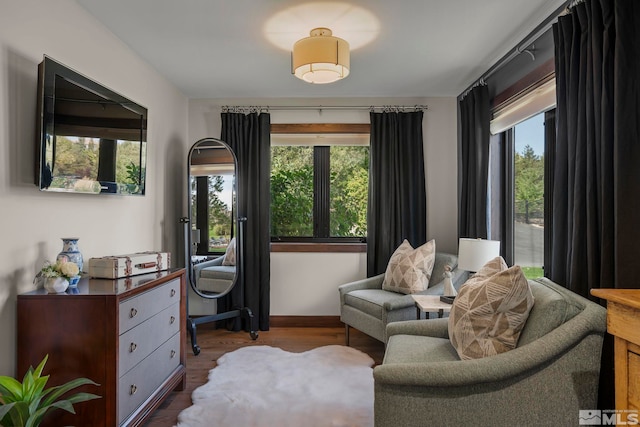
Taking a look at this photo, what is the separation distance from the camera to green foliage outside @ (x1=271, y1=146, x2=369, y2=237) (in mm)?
4230

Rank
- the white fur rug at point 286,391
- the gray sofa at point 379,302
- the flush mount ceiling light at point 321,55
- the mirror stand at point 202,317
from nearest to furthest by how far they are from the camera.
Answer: the white fur rug at point 286,391 → the flush mount ceiling light at point 321,55 → the gray sofa at point 379,302 → the mirror stand at point 202,317

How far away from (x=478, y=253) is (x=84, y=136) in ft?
8.26

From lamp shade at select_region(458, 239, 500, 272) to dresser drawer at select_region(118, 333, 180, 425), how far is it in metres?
2.01

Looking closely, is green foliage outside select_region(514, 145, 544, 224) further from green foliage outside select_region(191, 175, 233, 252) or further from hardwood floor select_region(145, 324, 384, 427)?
green foliage outside select_region(191, 175, 233, 252)

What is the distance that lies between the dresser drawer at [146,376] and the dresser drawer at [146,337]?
0.04 metres

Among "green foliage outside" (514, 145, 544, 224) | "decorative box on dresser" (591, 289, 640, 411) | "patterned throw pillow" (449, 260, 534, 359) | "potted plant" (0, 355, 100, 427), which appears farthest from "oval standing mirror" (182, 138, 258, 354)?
"decorative box on dresser" (591, 289, 640, 411)

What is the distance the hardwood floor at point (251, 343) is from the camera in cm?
280

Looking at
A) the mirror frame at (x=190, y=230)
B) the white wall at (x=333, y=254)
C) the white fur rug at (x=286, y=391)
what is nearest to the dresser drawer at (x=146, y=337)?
the white fur rug at (x=286, y=391)

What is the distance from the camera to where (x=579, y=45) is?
78.2 inches

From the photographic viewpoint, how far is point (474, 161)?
339 centimetres

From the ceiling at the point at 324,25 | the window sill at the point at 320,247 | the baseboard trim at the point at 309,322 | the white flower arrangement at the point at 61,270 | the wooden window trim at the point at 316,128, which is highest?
the ceiling at the point at 324,25

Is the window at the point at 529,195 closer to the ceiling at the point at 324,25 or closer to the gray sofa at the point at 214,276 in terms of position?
the ceiling at the point at 324,25

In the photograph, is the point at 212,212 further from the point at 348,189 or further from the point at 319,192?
the point at 348,189

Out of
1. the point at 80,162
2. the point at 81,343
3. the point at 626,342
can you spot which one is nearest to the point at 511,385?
the point at 626,342
